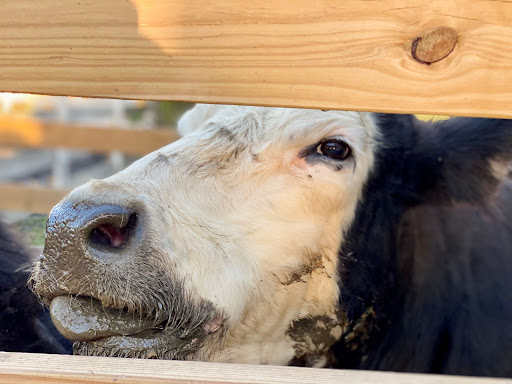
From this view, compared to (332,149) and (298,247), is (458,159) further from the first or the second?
(298,247)

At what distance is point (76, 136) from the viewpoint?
577cm

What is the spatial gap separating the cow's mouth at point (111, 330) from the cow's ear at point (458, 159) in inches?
48.8

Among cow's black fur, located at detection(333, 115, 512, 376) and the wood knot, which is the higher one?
the wood knot

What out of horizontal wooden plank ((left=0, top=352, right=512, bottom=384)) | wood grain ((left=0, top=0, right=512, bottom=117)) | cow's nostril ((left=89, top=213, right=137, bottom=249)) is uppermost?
wood grain ((left=0, top=0, right=512, bottom=117))

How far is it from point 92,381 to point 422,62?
98 centimetres

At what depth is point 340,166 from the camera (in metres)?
2.14

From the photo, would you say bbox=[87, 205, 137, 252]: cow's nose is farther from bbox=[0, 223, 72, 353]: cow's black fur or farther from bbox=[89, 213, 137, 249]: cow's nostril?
bbox=[0, 223, 72, 353]: cow's black fur

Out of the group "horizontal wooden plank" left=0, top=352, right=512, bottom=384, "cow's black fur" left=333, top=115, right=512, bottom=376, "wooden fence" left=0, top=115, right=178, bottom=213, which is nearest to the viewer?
"horizontal wooden plank" left=0, top=352, right=512, bottom=384

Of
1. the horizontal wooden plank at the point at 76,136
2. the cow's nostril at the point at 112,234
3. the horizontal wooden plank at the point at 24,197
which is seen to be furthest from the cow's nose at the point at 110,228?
the horizontal wooden plank at the point at 76,136

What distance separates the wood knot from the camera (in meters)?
1.22

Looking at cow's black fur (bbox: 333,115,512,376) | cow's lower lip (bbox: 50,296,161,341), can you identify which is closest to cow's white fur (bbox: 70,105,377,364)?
cow's black fur (bbox: 333,115,512,376)

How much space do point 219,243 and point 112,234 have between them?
373 mm

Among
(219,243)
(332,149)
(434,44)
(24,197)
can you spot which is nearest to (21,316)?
(219,243)

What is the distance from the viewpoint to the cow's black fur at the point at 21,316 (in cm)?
188
